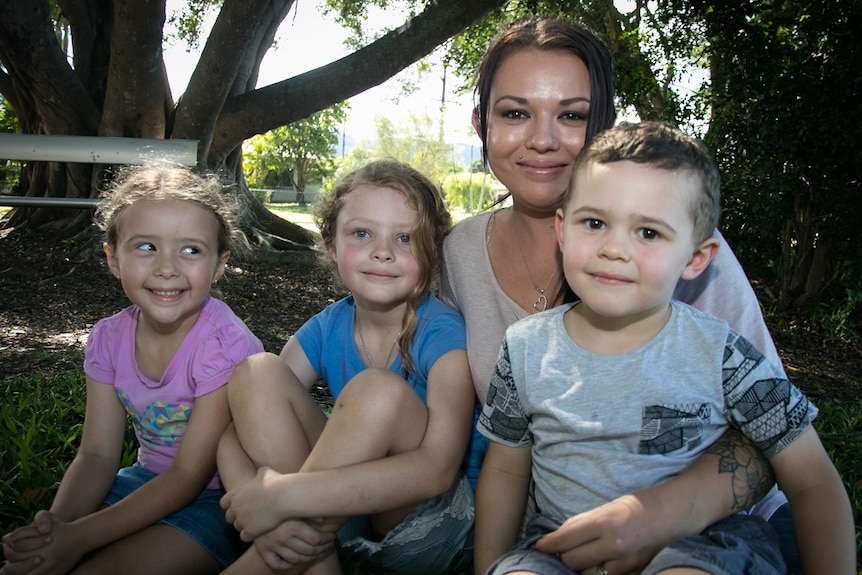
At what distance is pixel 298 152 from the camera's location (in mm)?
27594

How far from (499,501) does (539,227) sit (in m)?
0.87

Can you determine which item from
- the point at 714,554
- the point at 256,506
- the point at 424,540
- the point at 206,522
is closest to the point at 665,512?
the point at 714,554

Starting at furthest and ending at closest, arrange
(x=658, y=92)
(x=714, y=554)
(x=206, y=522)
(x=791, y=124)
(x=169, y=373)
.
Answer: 1. (x=658, y=92)
2. (x=791, y=124)
3. (x=169, y=373)
4. (x=206, y=522)
5. (x=714, y=554)

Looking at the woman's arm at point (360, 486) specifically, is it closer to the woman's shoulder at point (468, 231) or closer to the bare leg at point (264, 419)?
the bare leg at point (264, 419)

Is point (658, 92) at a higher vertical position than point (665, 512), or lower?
higher

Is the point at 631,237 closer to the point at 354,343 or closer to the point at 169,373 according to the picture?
the point at 354,343

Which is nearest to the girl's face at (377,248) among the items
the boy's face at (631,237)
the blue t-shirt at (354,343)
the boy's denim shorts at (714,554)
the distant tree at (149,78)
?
the blue t-shirt at (354,343)

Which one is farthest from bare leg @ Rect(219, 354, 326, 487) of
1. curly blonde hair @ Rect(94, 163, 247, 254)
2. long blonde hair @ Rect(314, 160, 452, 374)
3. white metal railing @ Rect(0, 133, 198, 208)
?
white metal railing @ Rect(0, 133, 198, 208)

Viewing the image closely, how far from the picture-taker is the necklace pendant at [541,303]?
2201 mm

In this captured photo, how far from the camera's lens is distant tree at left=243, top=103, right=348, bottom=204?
86.6 ft

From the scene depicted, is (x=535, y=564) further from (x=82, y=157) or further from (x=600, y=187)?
(x=82, y=157)

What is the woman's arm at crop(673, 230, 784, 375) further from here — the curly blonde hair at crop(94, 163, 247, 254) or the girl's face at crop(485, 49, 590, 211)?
the curly blonde hair at crop(94, 163, 247, 254)

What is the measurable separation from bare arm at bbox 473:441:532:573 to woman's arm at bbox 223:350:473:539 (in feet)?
0.34

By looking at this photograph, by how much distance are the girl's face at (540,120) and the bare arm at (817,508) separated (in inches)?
37.3
